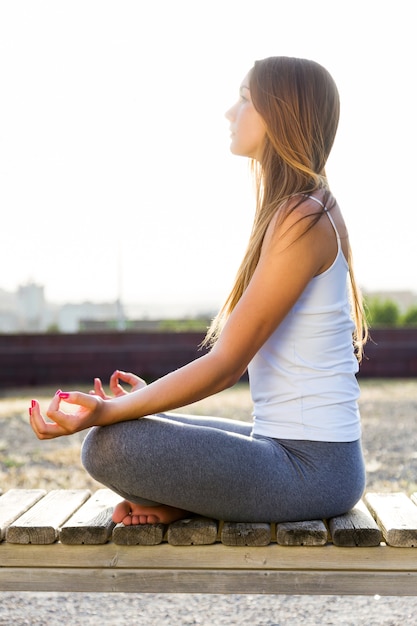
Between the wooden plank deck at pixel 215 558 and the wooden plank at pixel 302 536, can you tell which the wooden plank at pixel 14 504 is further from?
the wooden plank at pixel 302 536

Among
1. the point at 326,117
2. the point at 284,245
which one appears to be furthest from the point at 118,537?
the point at 326,117

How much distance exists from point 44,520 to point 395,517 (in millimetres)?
830

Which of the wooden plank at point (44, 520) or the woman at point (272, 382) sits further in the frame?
the wooden plank at point (44, 520)

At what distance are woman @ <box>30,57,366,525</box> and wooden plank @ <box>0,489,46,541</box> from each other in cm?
28

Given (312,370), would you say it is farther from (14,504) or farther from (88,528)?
(14,504)

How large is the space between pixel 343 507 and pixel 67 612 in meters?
1.46

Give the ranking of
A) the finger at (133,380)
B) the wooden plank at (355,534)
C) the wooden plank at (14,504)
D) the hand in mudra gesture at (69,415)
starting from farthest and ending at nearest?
the finger at (133,380) < the wooden plank at (14,504) < the wooden plank at (355,534) < the hand in mudra gesture at (69,415)

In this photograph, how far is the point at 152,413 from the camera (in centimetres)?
177

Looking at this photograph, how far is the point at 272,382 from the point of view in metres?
1.85

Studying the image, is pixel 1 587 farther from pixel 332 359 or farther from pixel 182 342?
pixel 182 342

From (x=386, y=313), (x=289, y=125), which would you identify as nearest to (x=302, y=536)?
(x=289, y=125)

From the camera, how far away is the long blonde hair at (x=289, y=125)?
1.88 metres

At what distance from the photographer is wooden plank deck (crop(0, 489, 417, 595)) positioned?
179cm

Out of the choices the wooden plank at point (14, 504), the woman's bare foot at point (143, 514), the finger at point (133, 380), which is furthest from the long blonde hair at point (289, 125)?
the wooden plank at point (14, 504)
